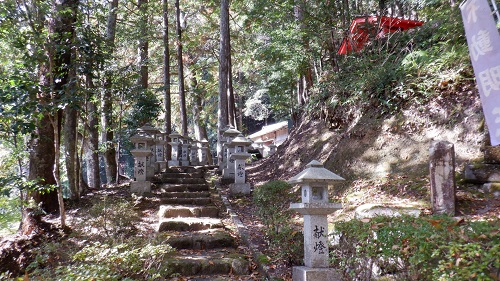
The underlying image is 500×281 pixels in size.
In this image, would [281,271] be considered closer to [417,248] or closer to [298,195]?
[417,248]

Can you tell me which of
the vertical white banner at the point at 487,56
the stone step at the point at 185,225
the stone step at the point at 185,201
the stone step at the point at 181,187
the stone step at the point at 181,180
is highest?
the vertical white banner at the point at 487,56

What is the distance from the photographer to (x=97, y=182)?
12523 mm

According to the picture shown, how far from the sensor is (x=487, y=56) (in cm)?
364

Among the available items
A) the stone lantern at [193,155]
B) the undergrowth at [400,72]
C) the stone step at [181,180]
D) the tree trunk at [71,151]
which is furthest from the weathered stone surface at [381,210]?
the stone lantern at [193,155]

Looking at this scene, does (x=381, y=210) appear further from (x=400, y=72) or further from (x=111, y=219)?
(x=111, y=219)

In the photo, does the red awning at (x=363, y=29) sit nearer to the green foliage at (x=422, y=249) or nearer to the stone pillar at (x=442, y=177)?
the stone pillar at (x=442, y=177)

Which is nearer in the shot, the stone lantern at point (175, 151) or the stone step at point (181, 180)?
the stone step at point (181, 180)

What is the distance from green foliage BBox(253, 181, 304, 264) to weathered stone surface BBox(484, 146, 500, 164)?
3.84m

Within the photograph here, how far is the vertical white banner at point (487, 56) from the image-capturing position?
3520 millimetres

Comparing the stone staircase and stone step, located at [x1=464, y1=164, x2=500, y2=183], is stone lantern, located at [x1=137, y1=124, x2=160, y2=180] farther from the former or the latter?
stone step, located at [x1=464, y1=164, x2=500, y2=183]

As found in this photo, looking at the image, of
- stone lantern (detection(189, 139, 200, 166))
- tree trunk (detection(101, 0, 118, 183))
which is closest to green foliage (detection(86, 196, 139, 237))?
tree trunk (detection(101, 0, 118, 183))

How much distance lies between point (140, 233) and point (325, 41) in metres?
9.51

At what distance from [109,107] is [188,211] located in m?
5.34

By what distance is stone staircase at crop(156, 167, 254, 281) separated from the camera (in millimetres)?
5648
